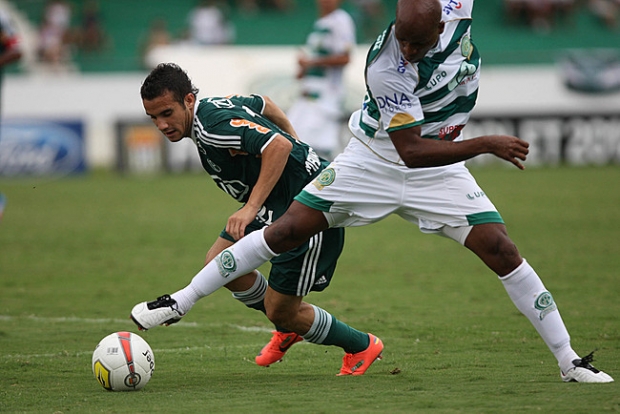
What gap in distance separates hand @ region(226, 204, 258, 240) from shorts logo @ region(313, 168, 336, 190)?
0.36 m

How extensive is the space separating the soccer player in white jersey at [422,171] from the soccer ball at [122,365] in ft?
1.42

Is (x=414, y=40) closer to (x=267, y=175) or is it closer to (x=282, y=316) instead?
(x=267, y=175)

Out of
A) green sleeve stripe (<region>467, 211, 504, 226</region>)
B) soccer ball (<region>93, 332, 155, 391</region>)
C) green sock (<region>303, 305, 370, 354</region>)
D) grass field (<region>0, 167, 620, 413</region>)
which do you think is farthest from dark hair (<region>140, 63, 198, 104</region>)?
green sleeve stripe (<region>467, 211, 504, 226</region>)

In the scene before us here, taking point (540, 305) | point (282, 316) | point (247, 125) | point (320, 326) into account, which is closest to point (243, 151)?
point (247, 125)

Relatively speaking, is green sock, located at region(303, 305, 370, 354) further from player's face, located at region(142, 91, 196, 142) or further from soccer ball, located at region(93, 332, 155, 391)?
→ player's face, located at region(142, 91, 196, 142)

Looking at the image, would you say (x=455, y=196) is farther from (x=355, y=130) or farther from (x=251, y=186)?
(x=251, y=186)

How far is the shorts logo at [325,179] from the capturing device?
5.03 metres

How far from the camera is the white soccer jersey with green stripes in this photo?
15.7ft

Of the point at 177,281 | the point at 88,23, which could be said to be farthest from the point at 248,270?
the point at 88,23

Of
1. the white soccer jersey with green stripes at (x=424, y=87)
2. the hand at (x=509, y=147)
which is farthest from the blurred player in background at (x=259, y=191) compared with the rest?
the hand at (x=509, y=147)

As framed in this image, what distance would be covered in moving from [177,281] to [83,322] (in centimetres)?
176

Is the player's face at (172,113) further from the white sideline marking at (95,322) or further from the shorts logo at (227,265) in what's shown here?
the white sideline marking at (95,322)

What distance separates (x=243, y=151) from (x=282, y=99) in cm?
1633

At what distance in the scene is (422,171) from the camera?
16.4ft
